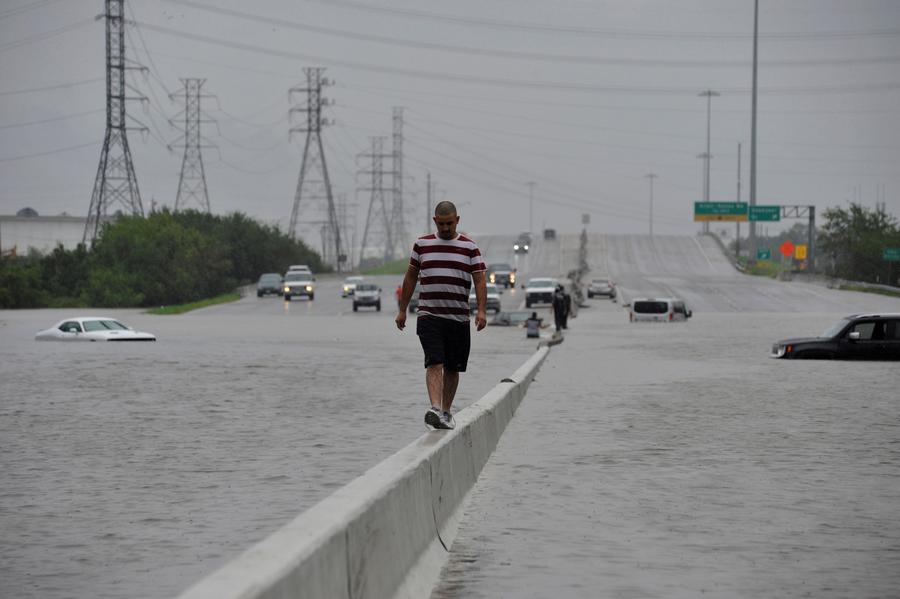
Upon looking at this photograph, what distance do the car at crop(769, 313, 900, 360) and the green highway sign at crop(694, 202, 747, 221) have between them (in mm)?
98644

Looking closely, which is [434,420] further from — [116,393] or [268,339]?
[268,339]

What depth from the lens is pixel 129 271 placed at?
11100cm

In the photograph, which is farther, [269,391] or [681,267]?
[681,267]

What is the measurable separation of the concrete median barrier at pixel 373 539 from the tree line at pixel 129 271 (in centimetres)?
9847

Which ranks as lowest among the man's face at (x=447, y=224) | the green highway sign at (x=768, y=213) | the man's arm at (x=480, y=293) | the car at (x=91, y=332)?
the car at (x=91, y=332)

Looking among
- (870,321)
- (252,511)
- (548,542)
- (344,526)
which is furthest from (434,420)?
(870,321)

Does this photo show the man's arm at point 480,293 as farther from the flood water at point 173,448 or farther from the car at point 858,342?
the car at point 858,342

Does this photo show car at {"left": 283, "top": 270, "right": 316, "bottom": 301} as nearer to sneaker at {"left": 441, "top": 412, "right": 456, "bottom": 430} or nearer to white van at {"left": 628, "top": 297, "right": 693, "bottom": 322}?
white van at {"left": 628, "top": 297, "right": 693, "bottom": 322}

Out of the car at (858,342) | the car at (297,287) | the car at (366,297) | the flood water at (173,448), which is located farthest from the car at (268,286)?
the car at (858,342)

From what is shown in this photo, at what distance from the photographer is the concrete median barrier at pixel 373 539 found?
478cm

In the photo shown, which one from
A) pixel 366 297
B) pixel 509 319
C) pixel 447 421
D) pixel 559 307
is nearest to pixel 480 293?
pixel 447 421

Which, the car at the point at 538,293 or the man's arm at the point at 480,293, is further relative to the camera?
the car at the point at 538,293

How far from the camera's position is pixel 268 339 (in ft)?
160

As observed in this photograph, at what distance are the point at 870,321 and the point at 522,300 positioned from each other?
5994 cm
